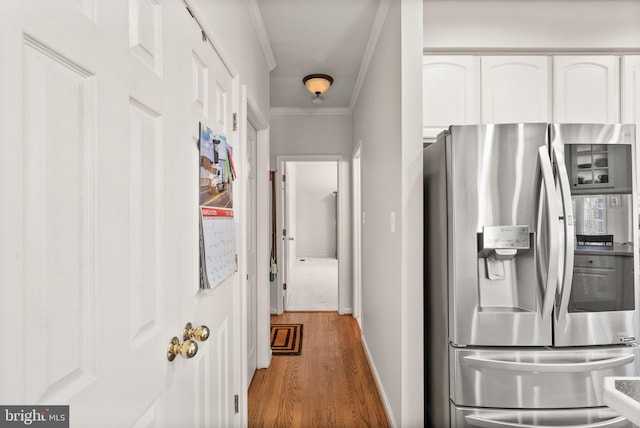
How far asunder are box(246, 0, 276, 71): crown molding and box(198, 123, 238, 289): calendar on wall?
1.00m

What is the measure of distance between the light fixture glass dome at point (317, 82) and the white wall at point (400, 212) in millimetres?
758

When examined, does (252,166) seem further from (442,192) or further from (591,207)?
(591,207)

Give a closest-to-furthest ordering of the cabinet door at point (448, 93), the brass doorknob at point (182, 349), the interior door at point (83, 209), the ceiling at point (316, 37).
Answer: the interior door at point (83, 209), the brass doorknob at point (182, 349), the cabinet door at point (448, 93), the ceiling at point (316, 37)

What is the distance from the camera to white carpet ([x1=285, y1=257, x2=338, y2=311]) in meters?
4.41

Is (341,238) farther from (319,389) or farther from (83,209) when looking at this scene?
(83,209)

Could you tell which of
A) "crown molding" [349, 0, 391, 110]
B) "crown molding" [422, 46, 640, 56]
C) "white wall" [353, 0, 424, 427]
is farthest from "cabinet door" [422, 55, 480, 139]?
"crown molding" [349, 0, 391, 110]

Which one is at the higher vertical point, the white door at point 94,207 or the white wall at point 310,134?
the white wall at point 310,134

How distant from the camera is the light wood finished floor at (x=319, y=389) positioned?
2006 mm

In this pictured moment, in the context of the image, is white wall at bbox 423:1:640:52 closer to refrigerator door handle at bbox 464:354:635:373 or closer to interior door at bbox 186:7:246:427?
interior door at bbox 186:7:246:427

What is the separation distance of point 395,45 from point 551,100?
1.04m

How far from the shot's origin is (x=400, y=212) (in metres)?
1.69

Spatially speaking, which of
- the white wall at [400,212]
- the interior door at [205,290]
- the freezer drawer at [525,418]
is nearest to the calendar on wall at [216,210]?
the interior door at [205,290]

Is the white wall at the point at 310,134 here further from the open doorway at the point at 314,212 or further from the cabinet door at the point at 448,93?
the open doorway at the point at 314,212

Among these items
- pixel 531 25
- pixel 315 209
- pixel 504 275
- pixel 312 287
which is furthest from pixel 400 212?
pixel 315 209
